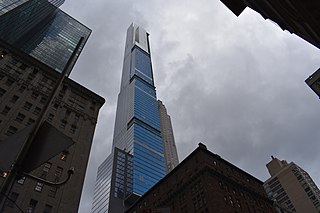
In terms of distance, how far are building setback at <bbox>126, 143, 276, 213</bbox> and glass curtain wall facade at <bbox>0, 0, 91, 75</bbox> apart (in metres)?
49.1

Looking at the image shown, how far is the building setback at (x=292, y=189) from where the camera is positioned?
460 feet

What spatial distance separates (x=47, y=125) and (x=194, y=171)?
73.6 meters

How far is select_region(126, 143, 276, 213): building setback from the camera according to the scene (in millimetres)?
68812

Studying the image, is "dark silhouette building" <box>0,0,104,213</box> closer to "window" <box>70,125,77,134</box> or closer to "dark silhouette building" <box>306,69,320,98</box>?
"window" <box>70,125,77,134</box>

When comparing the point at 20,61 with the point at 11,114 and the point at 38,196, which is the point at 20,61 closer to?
the point at 11,114

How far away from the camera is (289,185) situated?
152500mm

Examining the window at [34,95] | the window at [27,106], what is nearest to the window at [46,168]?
the window at [27,106]

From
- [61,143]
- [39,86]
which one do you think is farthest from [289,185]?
[61,143]

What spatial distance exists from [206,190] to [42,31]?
10947 cm

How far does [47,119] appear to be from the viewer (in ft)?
152

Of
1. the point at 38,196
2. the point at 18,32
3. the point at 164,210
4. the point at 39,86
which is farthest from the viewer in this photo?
the point at 18,32

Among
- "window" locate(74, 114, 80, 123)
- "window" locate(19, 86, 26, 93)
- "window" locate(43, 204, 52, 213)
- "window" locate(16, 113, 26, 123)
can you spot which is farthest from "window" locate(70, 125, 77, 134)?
"window" locate(43, 204, 52, 213)

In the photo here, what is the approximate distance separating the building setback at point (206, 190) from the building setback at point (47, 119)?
94.8 ft

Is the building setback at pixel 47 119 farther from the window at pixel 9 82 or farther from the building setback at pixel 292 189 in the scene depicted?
the building setback at pixel 292 189
